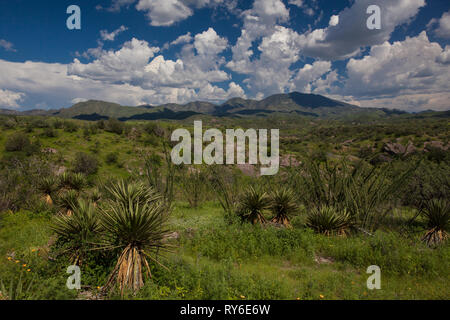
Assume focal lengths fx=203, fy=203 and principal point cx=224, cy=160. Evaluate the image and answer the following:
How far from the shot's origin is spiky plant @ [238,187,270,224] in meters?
9.84

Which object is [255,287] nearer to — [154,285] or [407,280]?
[154,285]

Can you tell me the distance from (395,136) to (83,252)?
233ft

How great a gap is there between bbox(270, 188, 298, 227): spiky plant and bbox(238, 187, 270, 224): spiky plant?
0.51 meters

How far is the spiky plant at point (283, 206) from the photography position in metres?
10.2

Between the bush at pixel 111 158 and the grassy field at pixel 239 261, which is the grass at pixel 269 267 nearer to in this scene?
the grassy field at pixel 239 261

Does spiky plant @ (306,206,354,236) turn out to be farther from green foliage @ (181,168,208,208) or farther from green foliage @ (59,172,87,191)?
green foliage @ (59,172,87,191)

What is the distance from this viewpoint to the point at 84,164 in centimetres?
3052

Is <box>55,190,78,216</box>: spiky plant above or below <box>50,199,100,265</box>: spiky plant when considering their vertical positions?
below

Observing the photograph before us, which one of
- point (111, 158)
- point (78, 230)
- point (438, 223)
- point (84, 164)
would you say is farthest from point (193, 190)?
point (111, 158)

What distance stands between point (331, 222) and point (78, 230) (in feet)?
30.2

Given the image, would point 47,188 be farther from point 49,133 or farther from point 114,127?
point 114,127

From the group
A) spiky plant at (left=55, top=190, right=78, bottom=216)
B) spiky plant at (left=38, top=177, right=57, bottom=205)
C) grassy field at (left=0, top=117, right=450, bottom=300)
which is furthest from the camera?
spiky plant at (left=38, top=177, right=57, bottom=205)

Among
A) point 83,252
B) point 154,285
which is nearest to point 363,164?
point 154,285

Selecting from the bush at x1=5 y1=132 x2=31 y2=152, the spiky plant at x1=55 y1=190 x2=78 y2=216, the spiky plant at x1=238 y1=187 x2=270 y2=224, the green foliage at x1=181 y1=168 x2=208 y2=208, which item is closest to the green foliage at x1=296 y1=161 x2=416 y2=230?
the spiky plant at x1=238 y1=187 x2=270 y2=224
